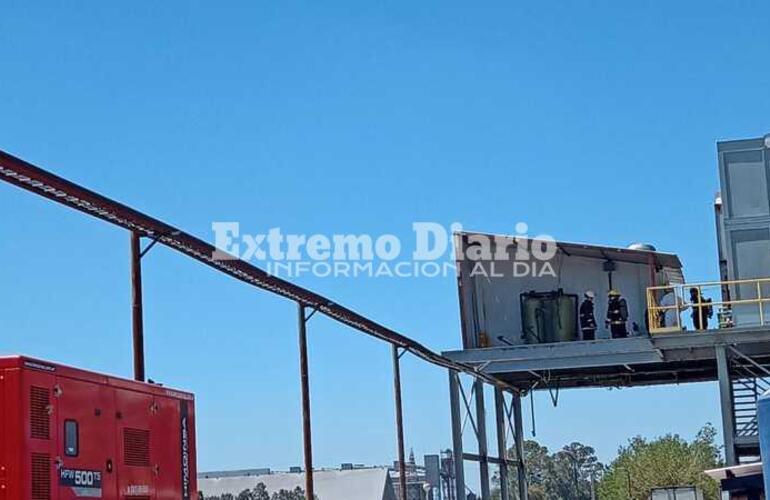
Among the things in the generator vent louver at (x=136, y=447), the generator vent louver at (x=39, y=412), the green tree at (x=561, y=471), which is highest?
the generator vent louver at (x=39, y=412)

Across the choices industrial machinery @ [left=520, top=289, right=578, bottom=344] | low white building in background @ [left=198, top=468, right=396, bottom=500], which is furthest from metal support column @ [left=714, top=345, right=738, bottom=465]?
low white building in background @ [left=198, top=468, right=396, bottom=500]

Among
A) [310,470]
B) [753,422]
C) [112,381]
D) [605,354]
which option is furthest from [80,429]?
[753,422]

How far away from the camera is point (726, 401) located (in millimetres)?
33125

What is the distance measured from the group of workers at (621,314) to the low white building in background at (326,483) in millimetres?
24769

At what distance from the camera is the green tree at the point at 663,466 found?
68.2 metres

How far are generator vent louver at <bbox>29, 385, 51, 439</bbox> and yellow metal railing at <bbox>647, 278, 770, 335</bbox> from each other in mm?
23826

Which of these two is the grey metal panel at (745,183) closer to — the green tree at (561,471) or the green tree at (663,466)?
the green tree at (663,466)

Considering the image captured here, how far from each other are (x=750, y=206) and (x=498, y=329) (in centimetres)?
856

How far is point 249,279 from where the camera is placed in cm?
1977

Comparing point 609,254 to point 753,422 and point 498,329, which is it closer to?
point 498,329

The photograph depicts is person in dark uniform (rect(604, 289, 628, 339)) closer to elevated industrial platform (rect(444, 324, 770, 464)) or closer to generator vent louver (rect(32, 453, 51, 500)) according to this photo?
elevated industrial platform (rect(444, 324, 770, 464))

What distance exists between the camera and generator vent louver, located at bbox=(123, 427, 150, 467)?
12.5 metres

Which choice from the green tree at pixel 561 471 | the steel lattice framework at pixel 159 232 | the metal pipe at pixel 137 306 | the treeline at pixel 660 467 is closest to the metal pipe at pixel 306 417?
the steel lattice framework at pixel 159 232

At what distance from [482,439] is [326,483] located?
88.0 feet
